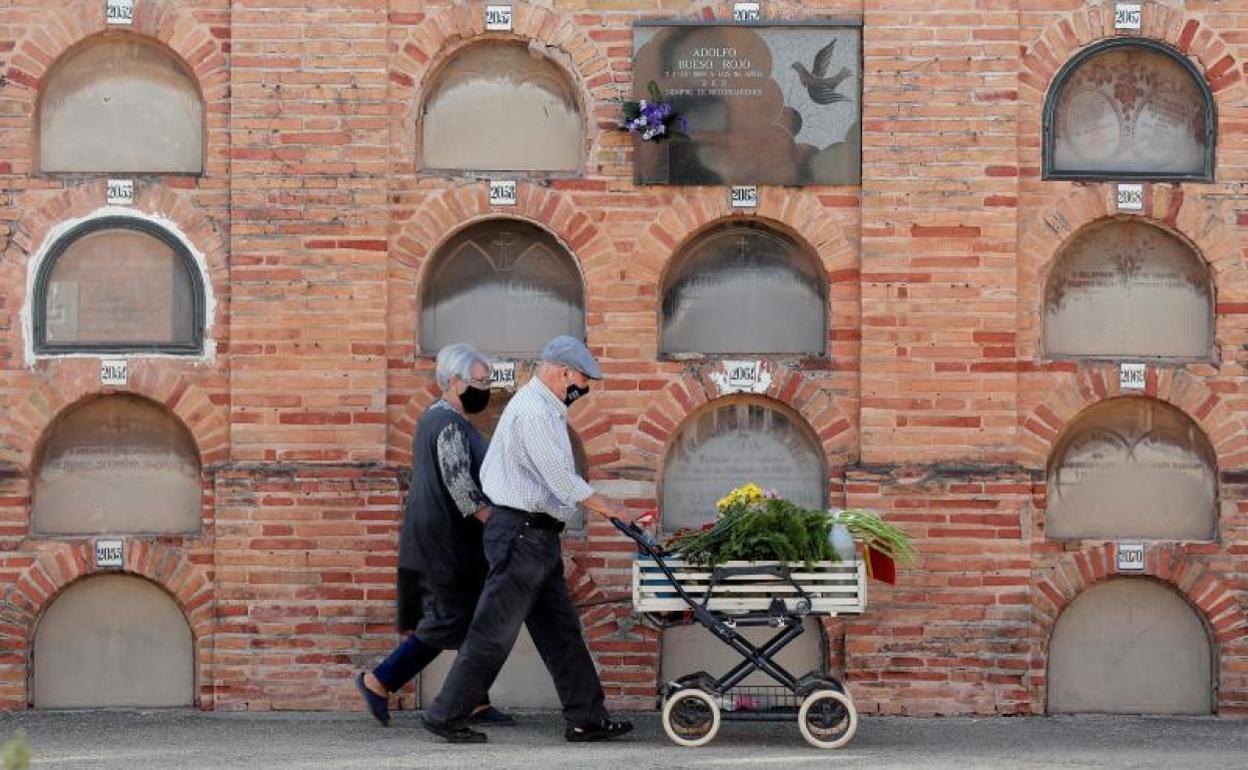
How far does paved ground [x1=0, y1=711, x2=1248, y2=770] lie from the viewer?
955 cm

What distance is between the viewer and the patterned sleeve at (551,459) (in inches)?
387

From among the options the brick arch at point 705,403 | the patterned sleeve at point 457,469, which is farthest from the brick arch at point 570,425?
the patterned sleeve at point 457,469

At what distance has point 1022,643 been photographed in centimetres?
1132

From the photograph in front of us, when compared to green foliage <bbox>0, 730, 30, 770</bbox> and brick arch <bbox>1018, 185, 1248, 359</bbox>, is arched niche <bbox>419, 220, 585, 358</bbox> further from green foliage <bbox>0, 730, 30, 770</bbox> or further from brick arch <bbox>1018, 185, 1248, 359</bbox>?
green foliage <bbox>0, 730, 30, 770</bbox>

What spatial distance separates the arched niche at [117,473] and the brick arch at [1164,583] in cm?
480

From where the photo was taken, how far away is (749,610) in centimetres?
1008

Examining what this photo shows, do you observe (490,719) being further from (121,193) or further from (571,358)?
(121,193)

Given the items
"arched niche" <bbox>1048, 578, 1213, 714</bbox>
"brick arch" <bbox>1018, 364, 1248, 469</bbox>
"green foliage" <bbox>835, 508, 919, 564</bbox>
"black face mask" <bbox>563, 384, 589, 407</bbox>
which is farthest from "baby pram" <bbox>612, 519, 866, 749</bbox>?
"arched niche" <bbox>1048, 578, 1213, 714</bbox>

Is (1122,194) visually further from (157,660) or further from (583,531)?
(157,660)

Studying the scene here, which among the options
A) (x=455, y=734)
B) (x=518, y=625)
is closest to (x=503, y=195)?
(x=518, y=625)

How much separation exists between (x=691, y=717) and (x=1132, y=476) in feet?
10.4

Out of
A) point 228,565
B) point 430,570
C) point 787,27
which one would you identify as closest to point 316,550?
point 228,565

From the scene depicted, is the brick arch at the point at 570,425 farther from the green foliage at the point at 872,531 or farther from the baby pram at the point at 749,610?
the green foliage at the point at 872,531

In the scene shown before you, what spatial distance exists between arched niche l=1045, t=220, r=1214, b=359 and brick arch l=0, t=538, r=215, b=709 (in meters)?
4.99
